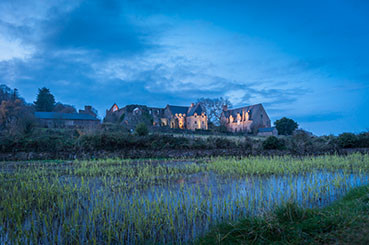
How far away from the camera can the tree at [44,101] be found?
59938 mm

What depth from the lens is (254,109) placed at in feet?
173

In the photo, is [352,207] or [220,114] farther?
[220,114]

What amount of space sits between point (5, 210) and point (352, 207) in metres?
6.56

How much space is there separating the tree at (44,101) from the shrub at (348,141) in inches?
2537

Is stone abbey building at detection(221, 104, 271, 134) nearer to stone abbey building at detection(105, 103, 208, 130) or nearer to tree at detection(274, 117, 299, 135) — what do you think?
tree at detection(274, 117, 299, 135)

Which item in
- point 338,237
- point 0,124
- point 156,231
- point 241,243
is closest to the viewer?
point 338,237

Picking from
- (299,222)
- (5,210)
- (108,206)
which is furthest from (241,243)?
(5,210)

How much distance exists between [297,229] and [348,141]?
21245 mm

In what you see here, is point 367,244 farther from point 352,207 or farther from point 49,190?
point 49,190

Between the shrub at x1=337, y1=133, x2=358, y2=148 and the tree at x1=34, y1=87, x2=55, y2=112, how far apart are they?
211 feet

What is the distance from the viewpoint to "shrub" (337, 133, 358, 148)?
65.5 feet

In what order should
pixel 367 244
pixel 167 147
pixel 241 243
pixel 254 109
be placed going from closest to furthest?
pixel 367 244, pixel 241 243, pixel 167 147, pixel 254 109

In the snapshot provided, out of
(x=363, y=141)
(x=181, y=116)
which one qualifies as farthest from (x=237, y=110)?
(x=363, y=141)

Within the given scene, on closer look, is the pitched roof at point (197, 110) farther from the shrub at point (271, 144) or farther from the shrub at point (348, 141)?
the shrub at point (348, 141)
